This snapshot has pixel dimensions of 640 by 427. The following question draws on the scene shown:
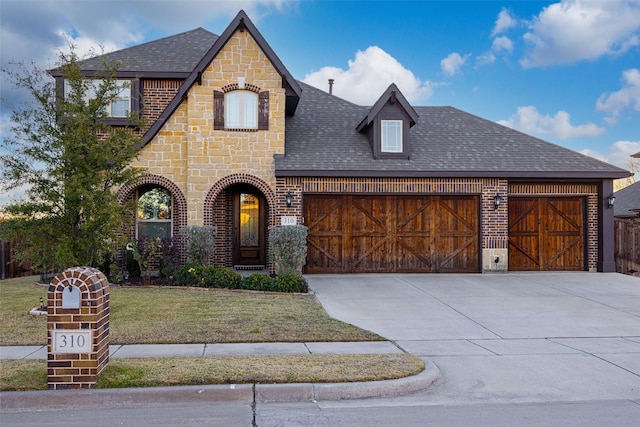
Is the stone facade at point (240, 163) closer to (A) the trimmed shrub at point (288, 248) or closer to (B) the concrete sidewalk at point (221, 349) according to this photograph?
(A) the trimmed shrub at point (288, 248)

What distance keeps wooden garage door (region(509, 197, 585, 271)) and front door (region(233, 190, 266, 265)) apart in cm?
814

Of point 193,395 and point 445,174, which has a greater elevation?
point 445,174

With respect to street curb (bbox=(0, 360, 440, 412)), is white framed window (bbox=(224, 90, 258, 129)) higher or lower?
higher

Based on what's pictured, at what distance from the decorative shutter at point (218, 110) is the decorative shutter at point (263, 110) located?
1.10m

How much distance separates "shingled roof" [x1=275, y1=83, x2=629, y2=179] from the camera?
50.9 ft

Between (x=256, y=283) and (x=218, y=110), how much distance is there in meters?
5.64

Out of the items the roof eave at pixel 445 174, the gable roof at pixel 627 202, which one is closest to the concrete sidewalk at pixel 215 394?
the roof eave at pixel 445 174

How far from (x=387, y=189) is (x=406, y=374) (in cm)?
1009

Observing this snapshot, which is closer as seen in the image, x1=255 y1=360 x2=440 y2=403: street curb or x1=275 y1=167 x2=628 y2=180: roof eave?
x1=255 y1=360 x2=440 y2=403: street curb

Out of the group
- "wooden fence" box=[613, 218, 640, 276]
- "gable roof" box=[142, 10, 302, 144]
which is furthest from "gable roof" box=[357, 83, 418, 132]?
"wooden fence" box=[613, 218, 640, 276]

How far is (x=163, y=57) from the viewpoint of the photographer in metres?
18.2

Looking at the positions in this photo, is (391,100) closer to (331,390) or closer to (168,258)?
(168,258)

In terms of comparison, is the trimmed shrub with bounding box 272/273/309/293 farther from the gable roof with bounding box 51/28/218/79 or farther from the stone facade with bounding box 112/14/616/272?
the gable roof with bounding box 51/28/218/79

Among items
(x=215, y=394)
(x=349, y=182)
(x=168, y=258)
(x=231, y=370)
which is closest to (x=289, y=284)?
(x=168, y=258)
